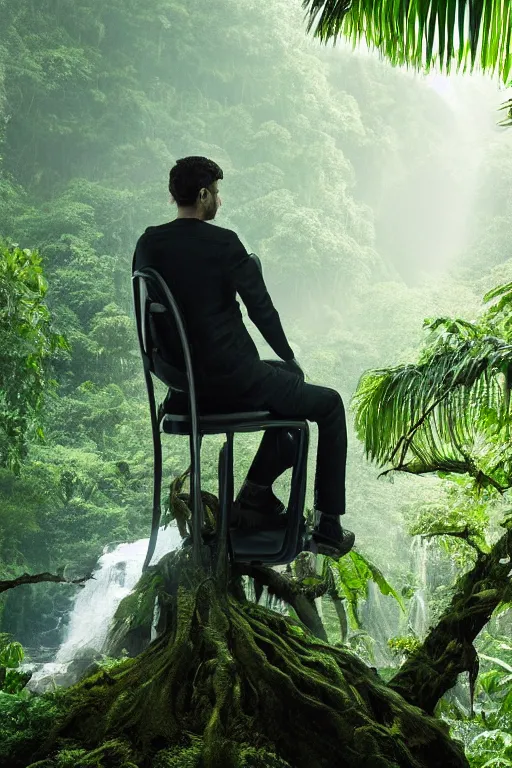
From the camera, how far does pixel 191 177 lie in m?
2.19

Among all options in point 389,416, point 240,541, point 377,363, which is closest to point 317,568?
point 389,416

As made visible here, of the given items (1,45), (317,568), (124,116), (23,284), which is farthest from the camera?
(124,116)

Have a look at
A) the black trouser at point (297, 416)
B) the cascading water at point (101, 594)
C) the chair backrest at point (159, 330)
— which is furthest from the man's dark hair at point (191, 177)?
the cascading water at point (101, 594)

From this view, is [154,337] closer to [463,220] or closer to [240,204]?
Result: [240,204]

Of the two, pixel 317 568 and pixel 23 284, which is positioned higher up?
pixel 23 284

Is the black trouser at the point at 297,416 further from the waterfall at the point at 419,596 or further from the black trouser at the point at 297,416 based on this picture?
the waterfall at the point at 419,596

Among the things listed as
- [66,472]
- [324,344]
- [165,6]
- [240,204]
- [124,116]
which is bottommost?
[66,472]

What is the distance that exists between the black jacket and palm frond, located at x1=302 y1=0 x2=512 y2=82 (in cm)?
70

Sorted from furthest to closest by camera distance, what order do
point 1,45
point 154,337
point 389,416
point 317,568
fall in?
point 1,45
point 317,568
point 389,416
point 154,337

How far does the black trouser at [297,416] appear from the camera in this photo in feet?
7.19

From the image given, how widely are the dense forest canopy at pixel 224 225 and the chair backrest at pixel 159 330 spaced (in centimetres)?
222

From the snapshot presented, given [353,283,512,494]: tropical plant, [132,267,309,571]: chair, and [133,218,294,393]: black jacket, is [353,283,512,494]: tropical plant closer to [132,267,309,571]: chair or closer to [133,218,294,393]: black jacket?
[132,267,309,571]: chair

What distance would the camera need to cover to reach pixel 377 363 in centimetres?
2356

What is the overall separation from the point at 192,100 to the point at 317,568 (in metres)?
24.1
